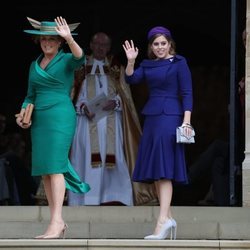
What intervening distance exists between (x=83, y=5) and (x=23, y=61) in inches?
41.9

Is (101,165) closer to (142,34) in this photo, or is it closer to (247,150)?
(247,150)

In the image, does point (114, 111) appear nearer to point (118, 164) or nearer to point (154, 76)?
point (118, 164)

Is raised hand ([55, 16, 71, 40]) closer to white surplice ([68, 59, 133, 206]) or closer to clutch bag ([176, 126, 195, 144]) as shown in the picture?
clutch bag ([176, 126, 195, 144])

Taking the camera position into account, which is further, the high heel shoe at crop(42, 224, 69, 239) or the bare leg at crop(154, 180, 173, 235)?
the bare leg at crop(154, 180, 173, 235)

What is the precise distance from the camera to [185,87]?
42.0 ft

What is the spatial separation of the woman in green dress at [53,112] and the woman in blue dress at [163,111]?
1.87 feet

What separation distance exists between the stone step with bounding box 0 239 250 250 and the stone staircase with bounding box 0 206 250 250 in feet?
0.38

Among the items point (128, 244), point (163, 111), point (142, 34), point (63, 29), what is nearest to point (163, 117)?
point (163, 111)

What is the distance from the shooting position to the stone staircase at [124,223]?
13102mm

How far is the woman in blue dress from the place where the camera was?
1271 cm

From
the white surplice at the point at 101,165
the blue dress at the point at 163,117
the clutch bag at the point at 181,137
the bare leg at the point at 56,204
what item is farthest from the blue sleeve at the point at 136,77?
the white surplice at the point at 101,165

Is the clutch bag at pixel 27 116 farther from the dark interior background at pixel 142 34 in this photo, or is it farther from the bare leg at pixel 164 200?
the dark interior background at pixel 142 34

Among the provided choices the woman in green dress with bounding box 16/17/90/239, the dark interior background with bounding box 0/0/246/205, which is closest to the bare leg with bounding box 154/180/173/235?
the woman in green dress with bounding box 16/17/90/239

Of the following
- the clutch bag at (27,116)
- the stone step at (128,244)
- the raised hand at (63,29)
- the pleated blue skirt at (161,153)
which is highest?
the raised hand at (63,29)
